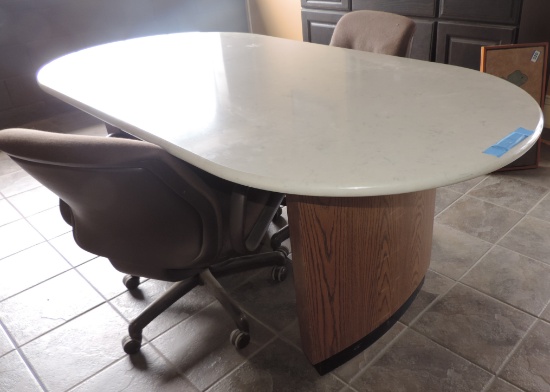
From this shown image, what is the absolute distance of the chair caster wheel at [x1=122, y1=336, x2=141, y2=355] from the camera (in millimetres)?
1534

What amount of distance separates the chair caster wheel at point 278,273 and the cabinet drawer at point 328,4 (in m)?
1.98

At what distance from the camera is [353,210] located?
3.87ft

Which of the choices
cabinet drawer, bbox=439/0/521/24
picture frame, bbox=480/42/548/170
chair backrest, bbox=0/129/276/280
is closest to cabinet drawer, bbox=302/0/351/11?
cabinet drawer, bbox=439/0/521/24

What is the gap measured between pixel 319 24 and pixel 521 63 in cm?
142

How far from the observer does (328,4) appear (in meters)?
3.16

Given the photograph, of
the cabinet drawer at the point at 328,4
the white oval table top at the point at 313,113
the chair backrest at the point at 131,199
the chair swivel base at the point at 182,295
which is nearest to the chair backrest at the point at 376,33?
the white oval table top at the point at 313,113

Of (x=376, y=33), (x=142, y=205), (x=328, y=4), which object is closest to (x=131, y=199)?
(x=142, y=205)

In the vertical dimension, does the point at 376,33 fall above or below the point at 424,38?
above

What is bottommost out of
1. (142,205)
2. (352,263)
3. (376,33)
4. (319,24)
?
(352,263)

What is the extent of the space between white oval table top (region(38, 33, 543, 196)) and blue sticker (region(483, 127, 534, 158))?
0.01m

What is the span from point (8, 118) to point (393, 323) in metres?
3.30

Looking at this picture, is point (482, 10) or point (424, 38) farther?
point (424, 38)

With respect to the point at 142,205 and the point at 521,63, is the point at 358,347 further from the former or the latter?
the point at 521,63

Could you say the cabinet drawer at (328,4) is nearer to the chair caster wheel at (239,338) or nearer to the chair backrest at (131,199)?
the chair backrest at (131,199)
